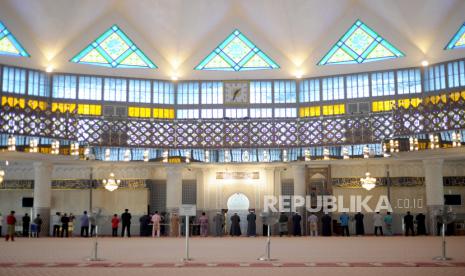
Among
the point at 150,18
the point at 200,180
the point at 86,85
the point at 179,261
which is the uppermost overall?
the point at 150,18

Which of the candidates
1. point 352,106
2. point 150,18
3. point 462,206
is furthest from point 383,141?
point 150,18

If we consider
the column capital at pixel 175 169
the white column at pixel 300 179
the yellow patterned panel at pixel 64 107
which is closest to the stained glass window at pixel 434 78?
the white column at pixel 300 179

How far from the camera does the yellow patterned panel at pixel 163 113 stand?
1529 inches

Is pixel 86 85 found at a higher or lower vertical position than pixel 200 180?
higher

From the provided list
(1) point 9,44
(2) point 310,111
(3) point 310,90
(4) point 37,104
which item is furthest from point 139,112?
(3) point 310,90

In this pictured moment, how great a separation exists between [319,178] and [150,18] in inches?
588

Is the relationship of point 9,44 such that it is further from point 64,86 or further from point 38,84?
point 64,86

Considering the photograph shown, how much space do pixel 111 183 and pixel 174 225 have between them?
454 cm

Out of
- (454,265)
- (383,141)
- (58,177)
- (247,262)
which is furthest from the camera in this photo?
(58,177)

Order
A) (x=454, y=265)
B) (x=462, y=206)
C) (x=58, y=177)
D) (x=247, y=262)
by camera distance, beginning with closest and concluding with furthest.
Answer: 1. (x=454, y=265)
2. (x=247, y=262)
3. (x=462, y=206)
4. (x=58, y=177)

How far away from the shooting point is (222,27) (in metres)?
39.2

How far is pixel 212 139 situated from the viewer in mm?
38188

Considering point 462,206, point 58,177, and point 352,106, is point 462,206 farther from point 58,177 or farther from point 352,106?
point 58,177

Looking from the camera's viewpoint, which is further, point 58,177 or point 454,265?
point 58,177
